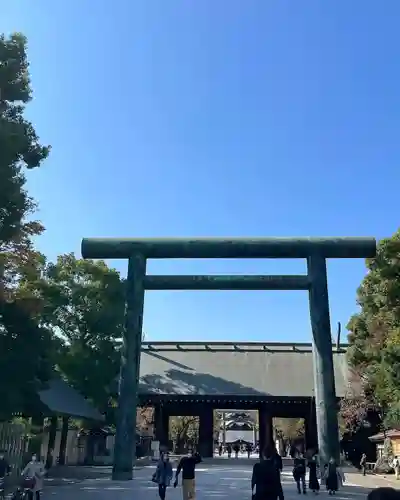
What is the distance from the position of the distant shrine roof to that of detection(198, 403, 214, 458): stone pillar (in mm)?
2242

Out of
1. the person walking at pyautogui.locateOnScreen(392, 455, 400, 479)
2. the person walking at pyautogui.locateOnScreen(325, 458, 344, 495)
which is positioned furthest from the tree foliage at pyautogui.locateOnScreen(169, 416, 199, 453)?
the person walking at pyautogui.locateOnScreen(325, 458, 344, 495)

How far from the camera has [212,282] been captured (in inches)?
786

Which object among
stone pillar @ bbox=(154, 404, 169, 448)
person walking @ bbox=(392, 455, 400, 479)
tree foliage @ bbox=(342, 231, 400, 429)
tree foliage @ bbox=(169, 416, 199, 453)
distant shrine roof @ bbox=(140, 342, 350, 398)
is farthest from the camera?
tree foliage @ bbox=(169, 416, 199, 453)

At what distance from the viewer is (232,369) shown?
3656 centimetres

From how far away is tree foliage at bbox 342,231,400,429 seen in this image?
22.2m

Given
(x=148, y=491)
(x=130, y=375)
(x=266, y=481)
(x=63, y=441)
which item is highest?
(x=130, y=375)

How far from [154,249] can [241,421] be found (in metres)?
48.3

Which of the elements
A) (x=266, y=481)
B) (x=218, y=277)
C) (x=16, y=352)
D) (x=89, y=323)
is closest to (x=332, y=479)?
(x=218, y=277)

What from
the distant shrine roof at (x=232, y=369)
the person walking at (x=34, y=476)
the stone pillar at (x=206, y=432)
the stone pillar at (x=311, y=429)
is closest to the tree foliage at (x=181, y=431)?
the distant shrine roof at (x=232, y=369)

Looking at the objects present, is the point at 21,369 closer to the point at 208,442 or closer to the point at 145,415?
the point at 208,442

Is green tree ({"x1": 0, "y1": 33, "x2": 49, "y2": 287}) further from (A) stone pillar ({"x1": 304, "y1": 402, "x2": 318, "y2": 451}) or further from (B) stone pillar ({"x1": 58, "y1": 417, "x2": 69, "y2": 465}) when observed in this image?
(A) stone pillar ({"x1": 304, "y1": 402, "x2": 318, "y2": 451})

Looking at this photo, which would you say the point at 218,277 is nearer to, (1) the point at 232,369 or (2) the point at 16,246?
(2) the point at 16,246

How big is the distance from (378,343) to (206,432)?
14.0m

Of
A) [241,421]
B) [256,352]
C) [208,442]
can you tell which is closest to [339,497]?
[208,442]
